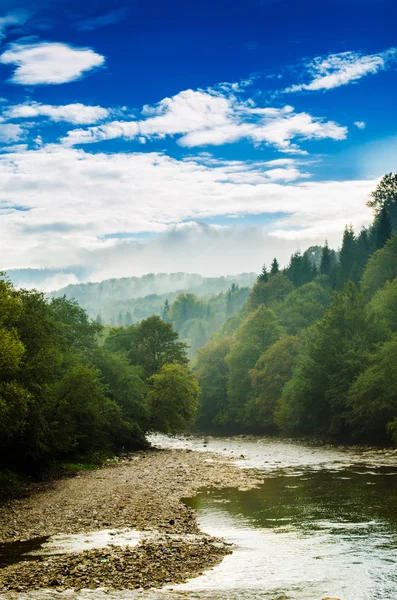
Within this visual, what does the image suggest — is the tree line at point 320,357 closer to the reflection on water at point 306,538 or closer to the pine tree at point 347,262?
the pine tree at point 347,262

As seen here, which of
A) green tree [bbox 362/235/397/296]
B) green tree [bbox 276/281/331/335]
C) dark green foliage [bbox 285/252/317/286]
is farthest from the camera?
dark green foliage [bbox 285/252/317/286]

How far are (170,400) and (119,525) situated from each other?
5103cm

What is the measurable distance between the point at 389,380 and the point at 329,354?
15.9 meters

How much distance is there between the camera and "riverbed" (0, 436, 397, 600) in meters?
18.7

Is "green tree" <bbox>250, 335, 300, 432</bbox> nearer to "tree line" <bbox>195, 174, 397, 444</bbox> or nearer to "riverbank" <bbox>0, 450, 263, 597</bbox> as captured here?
"tree line" <bbox>195, 174, 397, 444</bbox>

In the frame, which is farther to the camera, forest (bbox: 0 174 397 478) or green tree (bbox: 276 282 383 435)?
green tree (bbox: 276 282 383 435)

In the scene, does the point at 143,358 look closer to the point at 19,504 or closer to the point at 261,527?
the point at 19,504

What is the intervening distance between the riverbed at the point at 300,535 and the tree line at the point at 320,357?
20.2 m

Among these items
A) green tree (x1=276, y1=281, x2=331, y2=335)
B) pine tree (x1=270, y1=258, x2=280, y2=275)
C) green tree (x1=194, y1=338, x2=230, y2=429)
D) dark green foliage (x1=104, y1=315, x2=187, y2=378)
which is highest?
pine tree (x1=270, y1=258, x2=280, y2=275)

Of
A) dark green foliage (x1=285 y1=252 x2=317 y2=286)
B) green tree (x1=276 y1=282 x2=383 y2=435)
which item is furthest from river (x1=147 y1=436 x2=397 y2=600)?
dark green foliage (x1=285 y1=252 x2=317 y2=286)

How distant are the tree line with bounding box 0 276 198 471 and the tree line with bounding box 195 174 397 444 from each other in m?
18.0

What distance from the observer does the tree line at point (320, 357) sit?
230 ft

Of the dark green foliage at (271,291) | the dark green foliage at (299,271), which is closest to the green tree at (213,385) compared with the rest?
the dark green foliage at (271,291)

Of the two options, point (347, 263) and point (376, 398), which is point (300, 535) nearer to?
point (376, 398)
